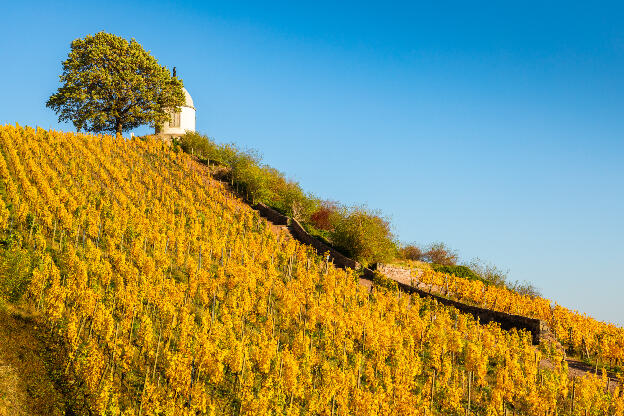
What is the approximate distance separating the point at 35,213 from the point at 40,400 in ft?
53.1

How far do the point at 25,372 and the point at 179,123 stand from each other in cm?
5407

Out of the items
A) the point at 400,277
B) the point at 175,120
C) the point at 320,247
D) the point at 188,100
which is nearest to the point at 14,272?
the point at 320,247

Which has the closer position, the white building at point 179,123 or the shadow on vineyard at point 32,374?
the shadow on vineyard at point 32,374

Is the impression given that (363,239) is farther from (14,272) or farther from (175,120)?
(175,120)

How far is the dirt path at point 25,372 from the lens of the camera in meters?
15.3

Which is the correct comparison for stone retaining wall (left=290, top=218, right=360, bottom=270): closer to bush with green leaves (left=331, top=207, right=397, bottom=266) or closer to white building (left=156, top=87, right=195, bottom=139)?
bush with green leaves (left=331, top=207, right=397, bottom=266)

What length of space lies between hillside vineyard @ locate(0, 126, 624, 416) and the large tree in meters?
16.9

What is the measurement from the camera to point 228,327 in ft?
67.1

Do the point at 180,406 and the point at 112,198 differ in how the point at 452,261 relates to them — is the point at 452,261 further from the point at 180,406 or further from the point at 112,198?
the point at 180,406

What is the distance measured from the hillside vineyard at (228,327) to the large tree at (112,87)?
55.6ft

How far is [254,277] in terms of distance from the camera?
88.9 feet

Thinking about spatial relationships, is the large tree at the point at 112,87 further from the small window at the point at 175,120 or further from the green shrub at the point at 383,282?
the green shrub at the point at 383,282

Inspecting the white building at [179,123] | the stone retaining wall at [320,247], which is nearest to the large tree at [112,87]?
the white building at [179,123]

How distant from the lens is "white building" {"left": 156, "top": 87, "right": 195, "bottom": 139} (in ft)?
214
